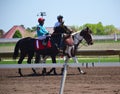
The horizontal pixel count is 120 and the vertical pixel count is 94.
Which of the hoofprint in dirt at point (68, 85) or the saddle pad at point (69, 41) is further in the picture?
the saddle pad at point (69, 41)

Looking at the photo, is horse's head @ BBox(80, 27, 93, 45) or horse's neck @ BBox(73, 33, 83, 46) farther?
horse's head @ BBox(80, 27, 93, 45)

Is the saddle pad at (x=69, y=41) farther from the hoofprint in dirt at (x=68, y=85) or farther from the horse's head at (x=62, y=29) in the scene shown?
the hoofprint in dirt at (x=68, y=85)

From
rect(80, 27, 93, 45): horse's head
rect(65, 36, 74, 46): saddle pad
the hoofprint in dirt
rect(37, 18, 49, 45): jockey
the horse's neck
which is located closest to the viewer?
the hoofprint in dirt

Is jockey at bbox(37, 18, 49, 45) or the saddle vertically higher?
jockey at bbox(37, 18, 49, 45)

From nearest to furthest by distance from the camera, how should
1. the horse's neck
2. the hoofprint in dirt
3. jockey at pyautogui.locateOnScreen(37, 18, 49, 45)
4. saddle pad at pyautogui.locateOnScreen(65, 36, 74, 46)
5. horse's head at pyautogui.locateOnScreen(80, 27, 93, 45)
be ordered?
the hoofprint in dirt → saddle pad at pyautogui.locateOnScreen(65, 36, 74, 46) → jockey at pyautogui.locateOnScreen(37, 18, 49, 45) → the horse's neck → horse's head at pyautogui.locateOnScreen(80, 27, 93, 45)

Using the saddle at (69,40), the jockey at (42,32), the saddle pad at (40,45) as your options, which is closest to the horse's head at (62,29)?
the saddle at (69,40)

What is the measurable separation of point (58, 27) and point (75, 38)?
0.85 meters

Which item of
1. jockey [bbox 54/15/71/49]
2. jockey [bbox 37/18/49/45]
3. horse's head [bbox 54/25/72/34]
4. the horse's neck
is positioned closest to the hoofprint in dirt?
the horse's neck

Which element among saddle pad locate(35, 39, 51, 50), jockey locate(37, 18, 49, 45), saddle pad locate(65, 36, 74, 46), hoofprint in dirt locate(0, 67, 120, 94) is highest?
jockey locate(37, 18, 49, 45)

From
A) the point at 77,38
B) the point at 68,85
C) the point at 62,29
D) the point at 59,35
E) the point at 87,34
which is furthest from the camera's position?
the point at 87,34

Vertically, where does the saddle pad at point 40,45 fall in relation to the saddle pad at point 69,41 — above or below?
below

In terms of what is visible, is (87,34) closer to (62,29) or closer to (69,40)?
(69,40)

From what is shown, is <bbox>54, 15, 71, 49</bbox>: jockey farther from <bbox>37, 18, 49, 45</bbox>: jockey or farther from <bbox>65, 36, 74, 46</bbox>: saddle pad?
<bbox>37, 18, 49, 45</bbox>: jockey

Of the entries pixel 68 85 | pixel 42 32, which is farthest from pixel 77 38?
pixel 68 85
